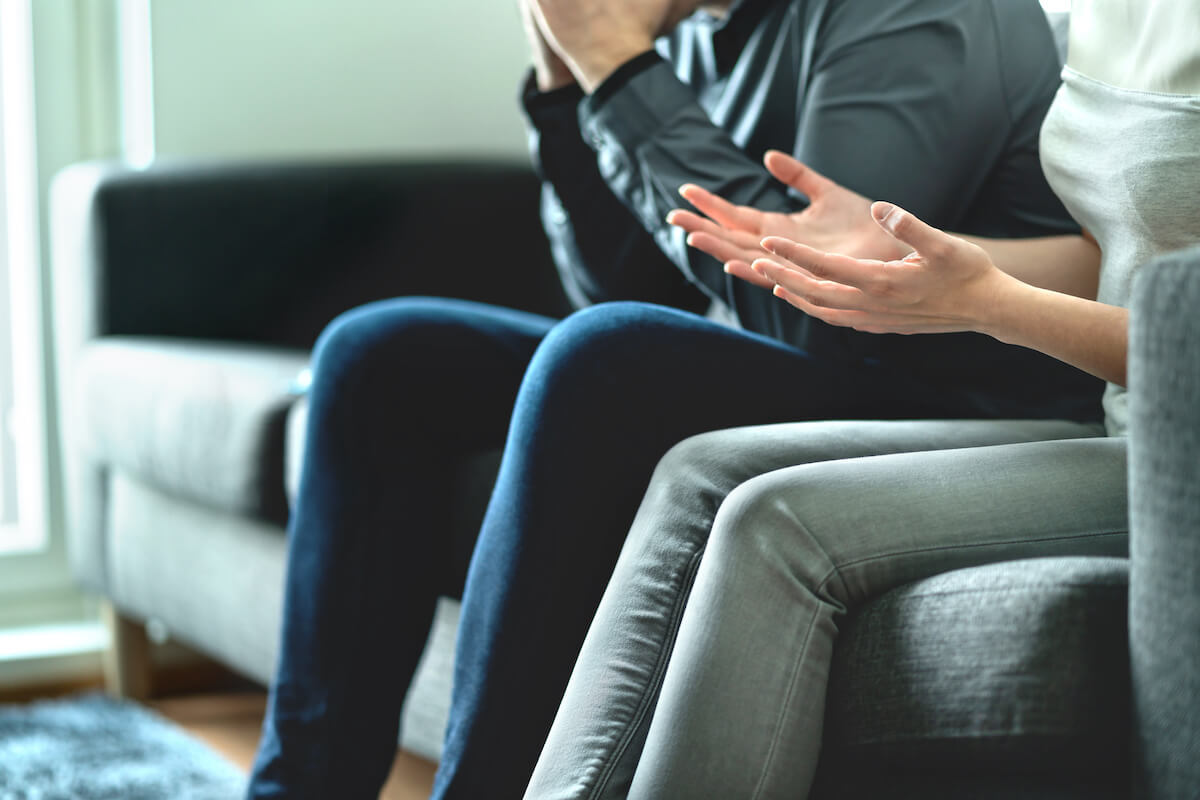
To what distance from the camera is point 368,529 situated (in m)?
1.01

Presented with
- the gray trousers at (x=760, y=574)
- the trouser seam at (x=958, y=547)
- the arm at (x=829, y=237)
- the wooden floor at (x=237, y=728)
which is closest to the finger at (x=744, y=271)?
the arm at (x=829, y=237)

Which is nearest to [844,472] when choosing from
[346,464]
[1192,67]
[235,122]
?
[1192,67]

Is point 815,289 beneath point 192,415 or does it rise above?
above

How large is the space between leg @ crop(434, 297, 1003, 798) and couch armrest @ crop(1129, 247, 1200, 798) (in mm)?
328

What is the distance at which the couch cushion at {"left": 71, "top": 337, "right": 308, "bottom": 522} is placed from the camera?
130 cm

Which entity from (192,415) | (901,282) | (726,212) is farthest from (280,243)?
(901,282)

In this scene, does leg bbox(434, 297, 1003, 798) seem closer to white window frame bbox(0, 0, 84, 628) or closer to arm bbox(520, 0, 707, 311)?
arm bbox(520, 0, 707, 311)

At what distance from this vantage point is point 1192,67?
793 mm

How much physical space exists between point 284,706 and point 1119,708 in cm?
61

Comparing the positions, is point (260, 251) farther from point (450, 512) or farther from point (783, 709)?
point (783, 709)

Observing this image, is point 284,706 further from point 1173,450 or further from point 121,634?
point 121,634

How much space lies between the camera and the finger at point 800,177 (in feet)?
3.15

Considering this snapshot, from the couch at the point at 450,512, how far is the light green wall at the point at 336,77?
0.94ft

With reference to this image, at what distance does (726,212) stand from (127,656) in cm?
112
